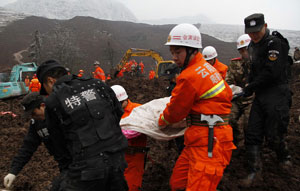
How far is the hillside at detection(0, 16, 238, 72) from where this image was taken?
42.0 metres

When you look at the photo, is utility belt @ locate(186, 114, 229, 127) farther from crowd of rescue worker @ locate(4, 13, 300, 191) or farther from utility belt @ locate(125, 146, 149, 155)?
utility belt @ locate(125, 146, 149, 155)

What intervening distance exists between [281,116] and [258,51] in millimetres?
864

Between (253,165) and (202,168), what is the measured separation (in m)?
1.50

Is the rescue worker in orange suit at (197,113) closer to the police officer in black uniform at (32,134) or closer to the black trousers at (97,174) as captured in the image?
the black trousers at (97,174)

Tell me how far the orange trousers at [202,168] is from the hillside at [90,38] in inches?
1476

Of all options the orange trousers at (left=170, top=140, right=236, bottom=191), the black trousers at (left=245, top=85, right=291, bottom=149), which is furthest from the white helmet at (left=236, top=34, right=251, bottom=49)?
the orange trousers at (left=170, top=140, right=236, bottom=191)

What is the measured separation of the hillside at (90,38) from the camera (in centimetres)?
4197

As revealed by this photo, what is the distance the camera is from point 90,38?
52875mm

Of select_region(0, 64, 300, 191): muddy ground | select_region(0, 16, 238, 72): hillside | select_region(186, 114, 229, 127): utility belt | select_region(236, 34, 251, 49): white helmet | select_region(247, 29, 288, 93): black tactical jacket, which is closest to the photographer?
select_region(186, 114, 229, 127): utility belt

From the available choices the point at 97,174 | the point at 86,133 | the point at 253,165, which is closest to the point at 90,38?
the point at 253,165

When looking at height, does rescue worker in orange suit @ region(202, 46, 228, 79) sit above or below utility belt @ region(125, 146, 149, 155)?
above

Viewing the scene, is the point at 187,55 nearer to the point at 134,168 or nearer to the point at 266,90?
the point at 266,90

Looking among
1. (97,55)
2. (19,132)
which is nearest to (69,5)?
(97,55)

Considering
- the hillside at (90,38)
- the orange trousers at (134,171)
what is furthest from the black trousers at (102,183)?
the hillside at (90,38)
